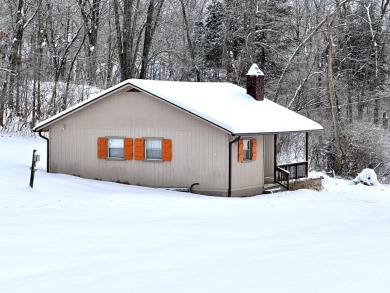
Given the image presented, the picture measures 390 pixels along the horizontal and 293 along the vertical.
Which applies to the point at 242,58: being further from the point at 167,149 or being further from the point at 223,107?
the point at 167,149

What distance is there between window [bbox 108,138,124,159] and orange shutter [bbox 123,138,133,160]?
0.33 meters

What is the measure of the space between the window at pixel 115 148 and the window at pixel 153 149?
109cm

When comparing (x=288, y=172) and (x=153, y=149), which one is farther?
(x=288, y=172)

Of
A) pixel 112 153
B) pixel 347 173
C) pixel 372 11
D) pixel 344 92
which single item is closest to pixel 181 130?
pixel 112 153

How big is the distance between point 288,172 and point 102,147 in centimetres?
747

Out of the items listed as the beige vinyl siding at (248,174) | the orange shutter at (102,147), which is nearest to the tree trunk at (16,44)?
the orange shutter at (102,147)

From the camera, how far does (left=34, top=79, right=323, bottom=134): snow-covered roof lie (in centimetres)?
2055

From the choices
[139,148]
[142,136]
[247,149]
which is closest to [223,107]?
[247,149]

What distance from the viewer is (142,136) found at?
21812 millimetres

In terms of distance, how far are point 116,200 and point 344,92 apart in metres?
33.2

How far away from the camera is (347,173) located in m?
35.1

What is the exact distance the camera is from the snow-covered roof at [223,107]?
20.5 m

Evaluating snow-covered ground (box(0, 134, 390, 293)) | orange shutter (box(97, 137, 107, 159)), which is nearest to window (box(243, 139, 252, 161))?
snow-covered ground (box(0, 134, 390, 293))

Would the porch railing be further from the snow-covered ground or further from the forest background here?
the forest background
